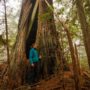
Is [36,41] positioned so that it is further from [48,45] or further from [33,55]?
[33,55]

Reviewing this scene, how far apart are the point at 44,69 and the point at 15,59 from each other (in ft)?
3.62

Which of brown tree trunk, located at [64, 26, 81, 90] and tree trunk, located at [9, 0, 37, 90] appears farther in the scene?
tree trunk, located at [9, 0, 37, 90]

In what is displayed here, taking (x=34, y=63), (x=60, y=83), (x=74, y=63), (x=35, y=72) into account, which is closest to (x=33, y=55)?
(x=34, y=63)

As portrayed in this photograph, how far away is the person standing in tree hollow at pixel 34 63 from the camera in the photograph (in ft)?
27.7

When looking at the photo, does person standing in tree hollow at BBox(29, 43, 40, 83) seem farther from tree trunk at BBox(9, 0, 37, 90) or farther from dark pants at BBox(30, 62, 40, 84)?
tree trunk at BBox(9, 0, 37, 90)

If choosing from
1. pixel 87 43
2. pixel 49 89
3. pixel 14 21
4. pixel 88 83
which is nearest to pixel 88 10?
pixel 87 43

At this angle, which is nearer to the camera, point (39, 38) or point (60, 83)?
point (60, 83)

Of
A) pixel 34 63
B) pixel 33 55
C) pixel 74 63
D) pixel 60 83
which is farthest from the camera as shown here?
pixel 34 63

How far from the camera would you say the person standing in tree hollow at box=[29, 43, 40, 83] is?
8.45 metres

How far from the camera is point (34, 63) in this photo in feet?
28.6

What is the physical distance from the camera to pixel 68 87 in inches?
279

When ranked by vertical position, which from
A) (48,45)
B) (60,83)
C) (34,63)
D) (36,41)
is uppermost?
(36,41)

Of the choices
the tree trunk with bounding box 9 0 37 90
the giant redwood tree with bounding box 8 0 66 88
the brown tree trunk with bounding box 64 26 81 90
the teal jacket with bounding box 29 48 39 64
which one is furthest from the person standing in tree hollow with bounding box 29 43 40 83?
the brown tree trunk with bounding box 64 26 81 90

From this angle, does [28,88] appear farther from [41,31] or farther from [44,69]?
[41,31]
